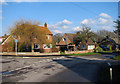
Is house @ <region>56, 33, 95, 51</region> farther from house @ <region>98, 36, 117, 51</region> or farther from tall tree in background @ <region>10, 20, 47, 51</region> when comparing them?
tall tree in background @ <region>10, 20, 47, 51</region>

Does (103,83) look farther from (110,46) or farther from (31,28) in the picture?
(110,46)

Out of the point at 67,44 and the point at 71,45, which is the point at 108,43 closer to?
the point at 71,45

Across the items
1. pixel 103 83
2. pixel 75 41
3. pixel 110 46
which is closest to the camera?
pixel 103 83

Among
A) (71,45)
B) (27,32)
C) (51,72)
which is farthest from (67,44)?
(51,72)

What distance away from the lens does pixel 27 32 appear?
28.8m

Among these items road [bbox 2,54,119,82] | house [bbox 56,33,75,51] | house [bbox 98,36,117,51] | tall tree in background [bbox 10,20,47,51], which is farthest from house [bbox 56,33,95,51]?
road [bbox 2,54,119,82]

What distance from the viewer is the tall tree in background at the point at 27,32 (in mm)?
28922

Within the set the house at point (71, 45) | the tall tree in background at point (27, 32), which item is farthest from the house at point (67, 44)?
the tall tree in background at point (27, 32)

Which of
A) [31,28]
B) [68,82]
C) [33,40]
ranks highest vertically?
[31,28]

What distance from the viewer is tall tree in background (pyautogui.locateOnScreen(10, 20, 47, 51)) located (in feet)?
94.9

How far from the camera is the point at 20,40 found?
Answer: 96.2 ft

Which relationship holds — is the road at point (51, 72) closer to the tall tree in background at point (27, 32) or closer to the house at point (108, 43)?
the tall tree in background at point (27, 32)

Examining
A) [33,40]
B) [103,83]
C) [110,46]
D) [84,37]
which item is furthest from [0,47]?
[110,46]

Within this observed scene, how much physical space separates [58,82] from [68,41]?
114 ft
